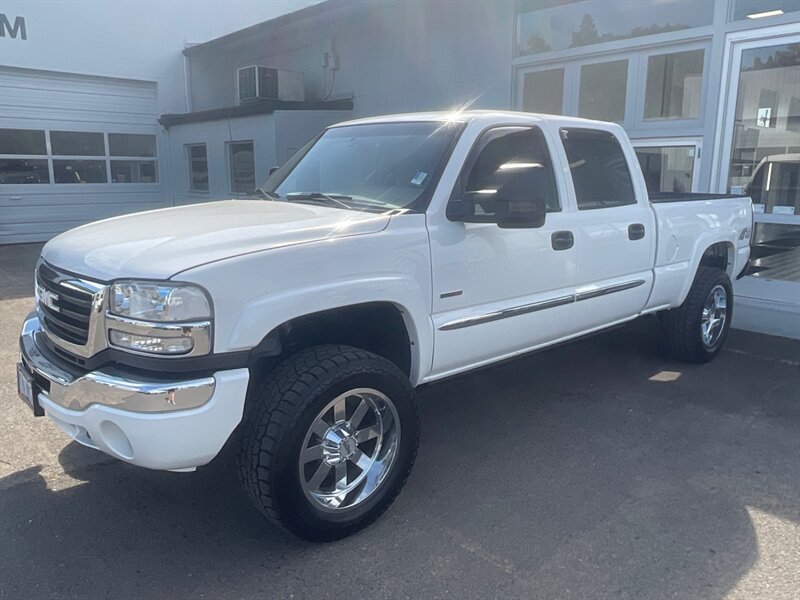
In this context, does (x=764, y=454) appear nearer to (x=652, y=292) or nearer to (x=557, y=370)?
(x=652, y=292)

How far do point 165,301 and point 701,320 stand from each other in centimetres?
465

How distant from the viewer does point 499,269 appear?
3.74 meters

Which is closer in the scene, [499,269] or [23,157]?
[499,269]

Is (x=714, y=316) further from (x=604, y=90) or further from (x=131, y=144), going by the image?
(x=131, y=144)

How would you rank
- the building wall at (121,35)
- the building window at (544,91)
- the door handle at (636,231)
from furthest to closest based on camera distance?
1. the building wall at (121,35)
2. the building window at (544,91)
3. the door handle at (636,231)

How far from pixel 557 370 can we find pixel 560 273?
177 centimetres

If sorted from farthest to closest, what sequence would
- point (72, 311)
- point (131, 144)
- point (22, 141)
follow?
point (131, 144) → point (22, 141) → point (72, 311)

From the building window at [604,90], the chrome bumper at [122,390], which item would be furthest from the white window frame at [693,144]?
the chrome bumper at [122,390]

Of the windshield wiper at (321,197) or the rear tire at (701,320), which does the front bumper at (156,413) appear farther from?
the rear tire at (701,320)

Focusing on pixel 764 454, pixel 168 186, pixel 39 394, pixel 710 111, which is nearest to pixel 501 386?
pixel 764 454

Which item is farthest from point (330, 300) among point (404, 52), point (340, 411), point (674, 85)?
point (404, 52)

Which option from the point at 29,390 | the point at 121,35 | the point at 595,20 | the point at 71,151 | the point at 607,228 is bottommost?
the point at 29,390

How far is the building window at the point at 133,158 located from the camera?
50.9ft

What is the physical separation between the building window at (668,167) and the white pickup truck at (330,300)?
11.7 feet
